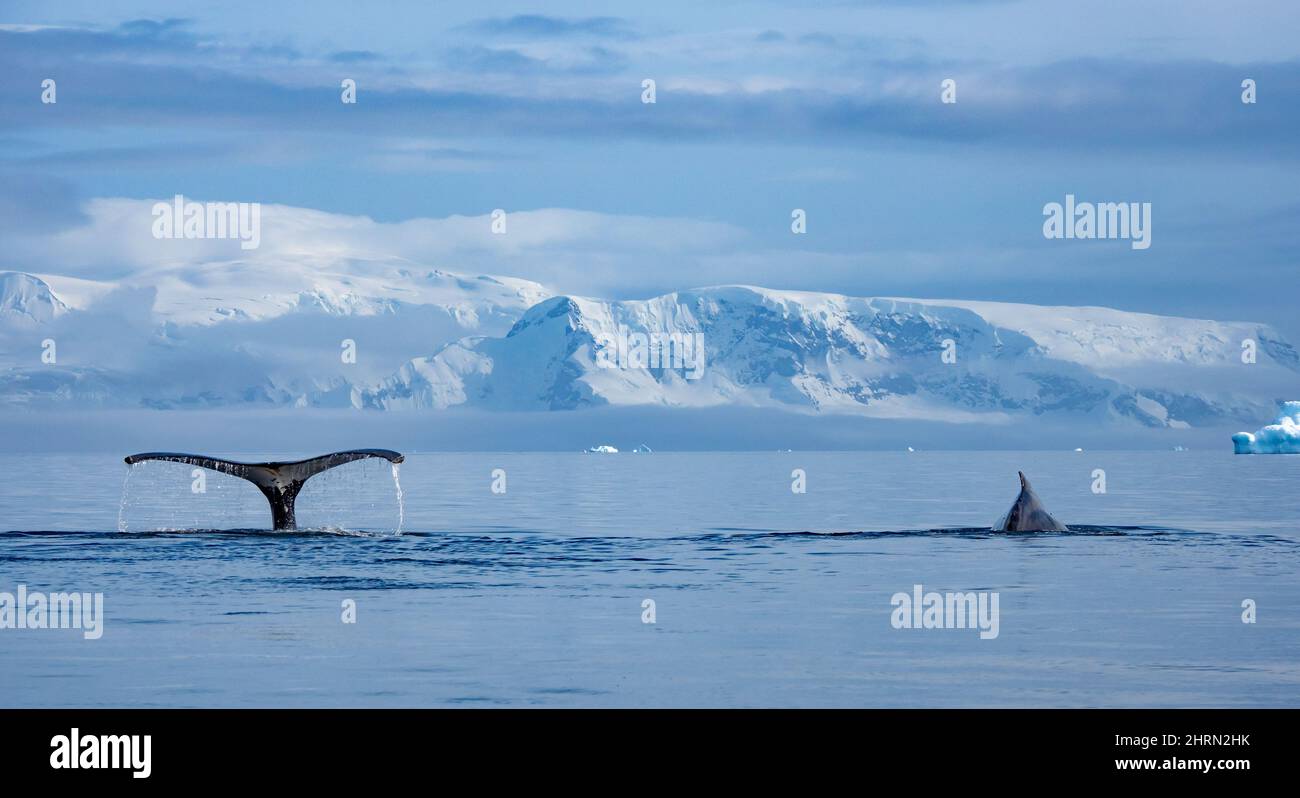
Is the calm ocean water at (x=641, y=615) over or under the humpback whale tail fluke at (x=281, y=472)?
under

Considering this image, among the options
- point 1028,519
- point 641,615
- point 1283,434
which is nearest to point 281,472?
point 641,615

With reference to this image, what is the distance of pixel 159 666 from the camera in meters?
18.6

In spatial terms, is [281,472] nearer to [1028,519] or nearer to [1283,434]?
[1028,519]

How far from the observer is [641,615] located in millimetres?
23547

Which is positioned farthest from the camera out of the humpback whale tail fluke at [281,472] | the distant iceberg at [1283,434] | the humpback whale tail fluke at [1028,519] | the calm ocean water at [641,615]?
the distant iceberg at [1283,434]

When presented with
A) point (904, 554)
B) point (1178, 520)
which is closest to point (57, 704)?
point (904, 554)

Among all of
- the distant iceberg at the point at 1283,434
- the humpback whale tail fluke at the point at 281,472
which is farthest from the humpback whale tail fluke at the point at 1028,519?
the distant iceberg at the point at 1283,434

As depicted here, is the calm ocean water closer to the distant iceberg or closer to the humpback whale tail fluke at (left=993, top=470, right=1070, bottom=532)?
the humpback whale tail fluke at (left=993, top=470, right=1070, bottom=532)

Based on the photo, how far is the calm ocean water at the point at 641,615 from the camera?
17.3 m

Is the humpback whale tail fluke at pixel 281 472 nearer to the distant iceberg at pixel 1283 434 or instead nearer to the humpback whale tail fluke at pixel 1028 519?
the humpback whale tail fluke at pixel 1028 519

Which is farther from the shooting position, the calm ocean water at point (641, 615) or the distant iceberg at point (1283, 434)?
the distant iceberg at point (1283, 434)
